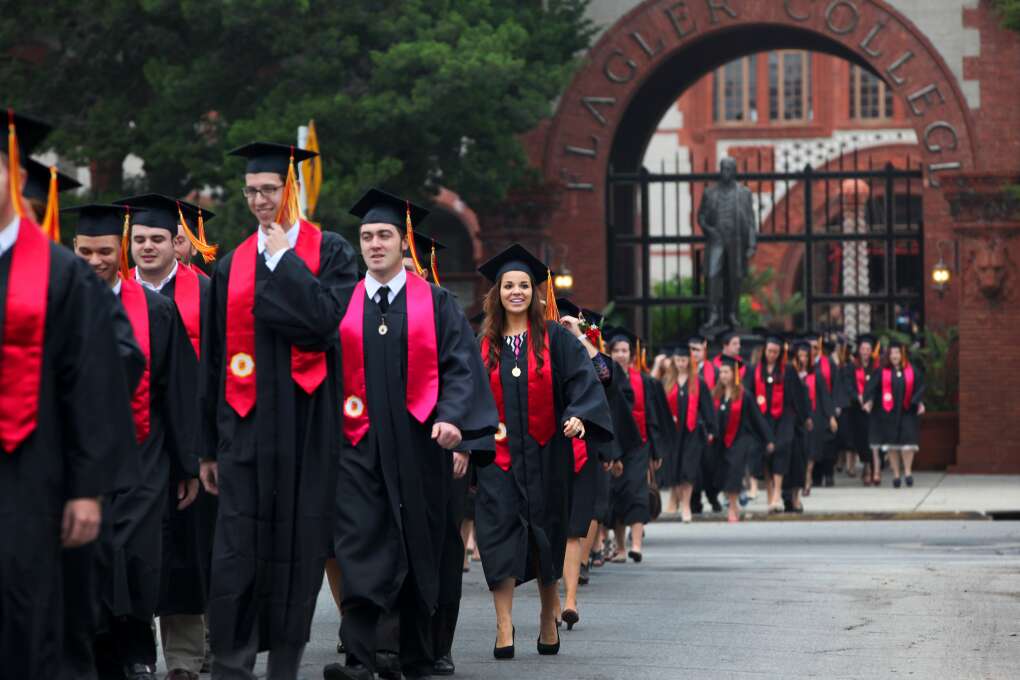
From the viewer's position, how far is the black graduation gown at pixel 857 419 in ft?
88.0

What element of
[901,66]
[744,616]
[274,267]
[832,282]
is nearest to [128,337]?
[274,267]

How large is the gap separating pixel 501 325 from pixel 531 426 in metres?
0.54

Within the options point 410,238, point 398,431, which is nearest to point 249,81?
point 410,238

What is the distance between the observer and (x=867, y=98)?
5388cm

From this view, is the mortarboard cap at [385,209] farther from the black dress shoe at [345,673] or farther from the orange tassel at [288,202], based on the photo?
the black dress shoe at [345,673]

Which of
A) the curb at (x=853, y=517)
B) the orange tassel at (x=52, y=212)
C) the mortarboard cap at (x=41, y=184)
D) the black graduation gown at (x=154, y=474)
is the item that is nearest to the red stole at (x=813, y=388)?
the curb at (x=853, y=517)

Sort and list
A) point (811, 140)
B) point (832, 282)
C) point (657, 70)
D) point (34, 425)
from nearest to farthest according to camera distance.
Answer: point (34, 425)
point (657, 70)
point (832, 282)
point (811, 140)

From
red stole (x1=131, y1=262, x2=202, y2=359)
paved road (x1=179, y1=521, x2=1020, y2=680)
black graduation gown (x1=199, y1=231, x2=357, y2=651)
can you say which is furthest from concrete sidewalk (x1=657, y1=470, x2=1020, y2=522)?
black graduation gown (x1=199, y1=231, x2=357, y2=651)

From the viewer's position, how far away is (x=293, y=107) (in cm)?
2259

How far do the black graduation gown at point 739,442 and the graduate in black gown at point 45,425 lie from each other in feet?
48.9

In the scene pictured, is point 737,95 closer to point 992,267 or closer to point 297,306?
point 992,267

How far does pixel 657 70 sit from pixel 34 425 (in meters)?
24.4

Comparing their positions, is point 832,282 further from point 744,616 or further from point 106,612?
point 106,612

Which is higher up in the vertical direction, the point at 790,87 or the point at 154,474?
the point at 790,87
